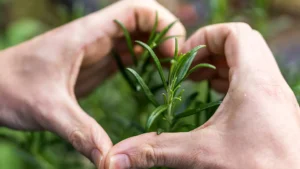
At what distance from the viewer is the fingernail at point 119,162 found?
505 millimetres

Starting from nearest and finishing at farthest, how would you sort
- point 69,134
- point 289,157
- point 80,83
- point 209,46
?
1. point 289,157
2. point 69,134
3. point 209,46
4. point 80,83

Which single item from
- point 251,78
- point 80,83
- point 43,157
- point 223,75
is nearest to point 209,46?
point 223,75

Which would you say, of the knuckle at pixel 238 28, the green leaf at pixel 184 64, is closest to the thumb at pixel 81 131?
the green leaf at pixel 184 64

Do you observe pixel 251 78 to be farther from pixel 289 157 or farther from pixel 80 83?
pixel 80 83

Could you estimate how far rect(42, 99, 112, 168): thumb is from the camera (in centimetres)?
55

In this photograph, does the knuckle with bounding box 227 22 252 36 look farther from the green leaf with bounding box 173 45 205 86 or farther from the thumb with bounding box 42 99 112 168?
the thumb with bounding box 42 99 112 168

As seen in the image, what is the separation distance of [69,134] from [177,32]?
10.9 inches

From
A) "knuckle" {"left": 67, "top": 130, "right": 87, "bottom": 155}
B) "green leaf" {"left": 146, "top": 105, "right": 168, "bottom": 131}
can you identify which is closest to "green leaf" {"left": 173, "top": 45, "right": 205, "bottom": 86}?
"green leaf" {"left": 146, "top": 105, "right": 168, "bottom": 131}

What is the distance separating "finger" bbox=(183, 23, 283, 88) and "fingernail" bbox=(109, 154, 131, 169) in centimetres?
17

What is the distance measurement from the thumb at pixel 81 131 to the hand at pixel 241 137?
4 cm

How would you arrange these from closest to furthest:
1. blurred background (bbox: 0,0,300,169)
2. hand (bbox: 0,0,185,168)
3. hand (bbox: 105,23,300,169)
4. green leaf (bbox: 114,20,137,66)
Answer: hand (bbox: 105,23,300,169), hand (bbox: 0,0,185,168), green leaf (bbox: 114,20,137,66), blurred background (bbox: 0,0,300,169)

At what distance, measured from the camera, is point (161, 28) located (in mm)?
729

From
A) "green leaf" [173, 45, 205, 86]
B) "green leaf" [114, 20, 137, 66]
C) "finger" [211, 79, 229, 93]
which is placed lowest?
"finger" [211, 79, 229, 93]

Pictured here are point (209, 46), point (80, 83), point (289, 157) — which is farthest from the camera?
point (80, 83)
